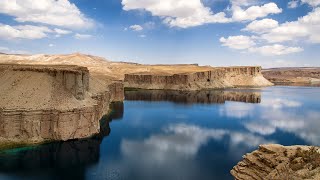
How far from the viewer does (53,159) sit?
3472 centimetres

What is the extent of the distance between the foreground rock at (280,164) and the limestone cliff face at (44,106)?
27862mm

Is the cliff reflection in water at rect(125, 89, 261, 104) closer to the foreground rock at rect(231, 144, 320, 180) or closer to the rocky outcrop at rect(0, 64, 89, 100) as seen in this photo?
the rocky outcrop at rect(0, 64, 89, 100)

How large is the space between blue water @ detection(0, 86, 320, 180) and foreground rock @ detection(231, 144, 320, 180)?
1065cm

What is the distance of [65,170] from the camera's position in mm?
31531

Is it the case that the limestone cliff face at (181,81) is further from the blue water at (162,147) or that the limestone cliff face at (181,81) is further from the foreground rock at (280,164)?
the foreground rock at (280,164)

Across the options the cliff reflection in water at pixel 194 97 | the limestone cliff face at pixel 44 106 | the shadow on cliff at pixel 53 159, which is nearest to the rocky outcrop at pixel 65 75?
the limestone cliff face at pixel 44 106

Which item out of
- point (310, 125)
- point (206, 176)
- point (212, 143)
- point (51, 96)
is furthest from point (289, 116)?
point (51, 96)

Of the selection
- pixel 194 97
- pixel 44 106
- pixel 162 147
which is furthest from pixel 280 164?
pixel 194 97

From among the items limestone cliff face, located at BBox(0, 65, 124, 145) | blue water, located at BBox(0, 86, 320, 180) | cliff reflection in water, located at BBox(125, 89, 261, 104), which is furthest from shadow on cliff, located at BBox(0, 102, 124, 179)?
cliff reflection in water, located at BBox(125, 89, 261, 104)

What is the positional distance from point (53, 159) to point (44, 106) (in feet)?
30.8

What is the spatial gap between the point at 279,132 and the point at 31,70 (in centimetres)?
3985

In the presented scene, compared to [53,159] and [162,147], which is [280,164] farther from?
[53,159]

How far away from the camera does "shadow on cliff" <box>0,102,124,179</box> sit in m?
30.6

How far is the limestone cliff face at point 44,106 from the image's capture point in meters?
40.2
